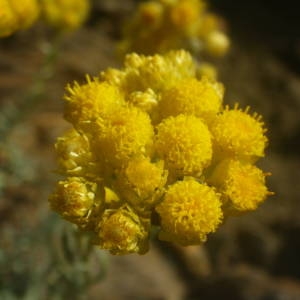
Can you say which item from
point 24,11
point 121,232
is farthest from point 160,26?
point 121,232


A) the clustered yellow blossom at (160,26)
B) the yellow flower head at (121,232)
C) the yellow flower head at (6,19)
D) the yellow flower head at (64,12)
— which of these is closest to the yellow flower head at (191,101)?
the yellow flower head at (121,232)

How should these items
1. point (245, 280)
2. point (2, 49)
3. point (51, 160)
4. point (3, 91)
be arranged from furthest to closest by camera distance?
point (2, 49) < point (3, 91) < point (51, 160) < point (245, 280)

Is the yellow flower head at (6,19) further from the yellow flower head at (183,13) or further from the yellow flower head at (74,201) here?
the yellow flower head at (183,13)

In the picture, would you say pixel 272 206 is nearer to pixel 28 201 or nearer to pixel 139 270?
pixel 139 270

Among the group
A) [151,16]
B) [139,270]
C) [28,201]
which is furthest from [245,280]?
[151,16]

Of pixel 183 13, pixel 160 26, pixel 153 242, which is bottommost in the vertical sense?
pixel 153 242

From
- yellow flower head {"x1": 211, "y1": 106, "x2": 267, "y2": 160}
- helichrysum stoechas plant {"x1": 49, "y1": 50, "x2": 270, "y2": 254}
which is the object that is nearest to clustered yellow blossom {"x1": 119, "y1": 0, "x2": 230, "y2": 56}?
helichrysum stoechas plant {"x1": 49, "y1": 50, "x2": 270, "y2": 254}

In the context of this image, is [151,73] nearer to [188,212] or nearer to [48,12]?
[188,212]
